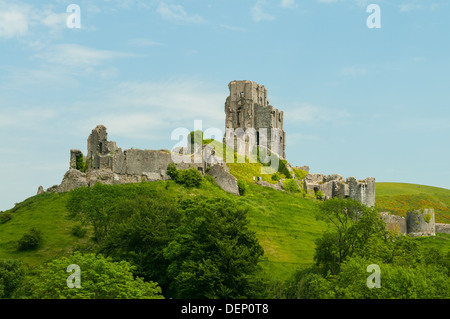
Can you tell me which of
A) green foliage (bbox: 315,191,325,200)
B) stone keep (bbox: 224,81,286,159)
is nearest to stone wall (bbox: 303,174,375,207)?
green foliage (bbox: 315,191,325,200)

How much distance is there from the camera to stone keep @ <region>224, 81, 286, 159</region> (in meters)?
114

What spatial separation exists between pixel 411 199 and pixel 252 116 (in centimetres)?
4450

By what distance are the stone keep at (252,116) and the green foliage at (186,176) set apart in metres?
35.2

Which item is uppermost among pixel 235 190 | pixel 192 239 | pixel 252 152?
pixel 252 152

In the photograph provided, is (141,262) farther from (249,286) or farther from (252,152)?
(252,152)

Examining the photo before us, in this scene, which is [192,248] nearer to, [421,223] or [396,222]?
[396,222]

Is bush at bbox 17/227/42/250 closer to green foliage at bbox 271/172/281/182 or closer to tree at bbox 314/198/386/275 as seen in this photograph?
tree at bbox 314/198/386/275

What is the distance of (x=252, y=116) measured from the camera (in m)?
115

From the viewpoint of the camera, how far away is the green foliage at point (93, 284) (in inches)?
1394

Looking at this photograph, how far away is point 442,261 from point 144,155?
143ft

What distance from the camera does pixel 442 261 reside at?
4538 cm

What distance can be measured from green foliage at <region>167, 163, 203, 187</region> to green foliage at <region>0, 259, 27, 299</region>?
34342 mm
